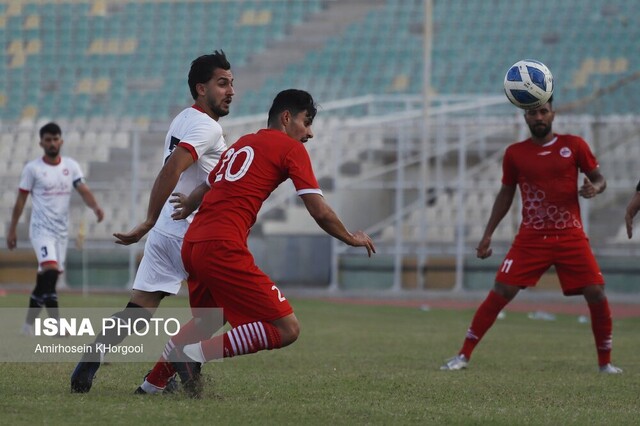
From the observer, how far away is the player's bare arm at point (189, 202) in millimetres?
6828

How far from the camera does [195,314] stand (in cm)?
683

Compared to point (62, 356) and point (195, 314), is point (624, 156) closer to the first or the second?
point (62, 356)

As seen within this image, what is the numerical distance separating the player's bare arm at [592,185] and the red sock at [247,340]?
3.65 m

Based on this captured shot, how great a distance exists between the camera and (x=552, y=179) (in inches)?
372

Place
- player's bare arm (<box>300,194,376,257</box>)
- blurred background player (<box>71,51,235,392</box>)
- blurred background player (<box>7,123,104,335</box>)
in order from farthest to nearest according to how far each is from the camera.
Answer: blurred background player (<box>7,123,104,335</box>) < blurred background player (<box>71,51,235,392</box>) < player's bare arm (<box>300,194,376,257</box>)

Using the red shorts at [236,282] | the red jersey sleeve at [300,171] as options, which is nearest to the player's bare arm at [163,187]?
the red shorts at [236,282]

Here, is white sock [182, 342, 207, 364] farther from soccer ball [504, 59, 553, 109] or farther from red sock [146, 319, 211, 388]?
soccer ball [504, 59, 553, 109]

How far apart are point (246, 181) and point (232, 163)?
137 mm

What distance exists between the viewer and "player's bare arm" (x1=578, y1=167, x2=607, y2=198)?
919 centimetres

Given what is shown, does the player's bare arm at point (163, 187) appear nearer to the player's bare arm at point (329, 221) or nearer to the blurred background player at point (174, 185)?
the blurred background player at point (174, 185)

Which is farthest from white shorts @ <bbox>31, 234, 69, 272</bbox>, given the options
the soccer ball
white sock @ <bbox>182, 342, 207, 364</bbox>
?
white sock @ <bbox>182, 342, 207, 364</bbox>

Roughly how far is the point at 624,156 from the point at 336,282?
5.42 metres

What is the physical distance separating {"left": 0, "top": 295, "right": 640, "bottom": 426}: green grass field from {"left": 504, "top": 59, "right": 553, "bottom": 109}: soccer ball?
6.94 ft

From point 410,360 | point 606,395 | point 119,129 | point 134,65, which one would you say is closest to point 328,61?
point 134,65
